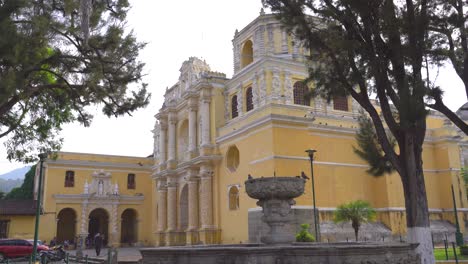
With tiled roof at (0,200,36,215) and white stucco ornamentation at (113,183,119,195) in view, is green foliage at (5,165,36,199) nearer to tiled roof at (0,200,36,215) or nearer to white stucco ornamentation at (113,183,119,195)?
tiled roof at (0,200,36,215)

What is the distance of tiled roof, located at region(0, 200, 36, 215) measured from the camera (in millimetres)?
32531

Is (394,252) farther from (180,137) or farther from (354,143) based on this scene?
(180,137)

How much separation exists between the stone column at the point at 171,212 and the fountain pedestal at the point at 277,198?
2179 centimetres

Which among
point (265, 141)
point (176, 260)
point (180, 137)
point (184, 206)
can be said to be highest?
point (180, 137)

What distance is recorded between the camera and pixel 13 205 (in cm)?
3369

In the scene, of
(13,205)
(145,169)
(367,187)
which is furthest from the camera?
(145,169)

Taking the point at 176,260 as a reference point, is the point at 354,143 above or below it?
above

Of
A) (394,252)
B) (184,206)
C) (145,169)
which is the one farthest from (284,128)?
(145,169)

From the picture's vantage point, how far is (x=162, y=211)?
33500mm

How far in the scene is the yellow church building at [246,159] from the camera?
23422 millimetres

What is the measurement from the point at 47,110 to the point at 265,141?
12.3m

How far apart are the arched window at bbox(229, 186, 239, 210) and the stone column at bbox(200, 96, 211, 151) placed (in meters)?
3.41

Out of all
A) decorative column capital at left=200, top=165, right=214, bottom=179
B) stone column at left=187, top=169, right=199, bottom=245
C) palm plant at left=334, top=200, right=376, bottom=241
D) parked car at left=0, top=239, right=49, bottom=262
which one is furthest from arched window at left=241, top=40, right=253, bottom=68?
parked car at left=0, top=239, right=49, bottom=262

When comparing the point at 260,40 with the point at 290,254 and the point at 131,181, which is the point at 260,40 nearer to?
the point at 131,181
